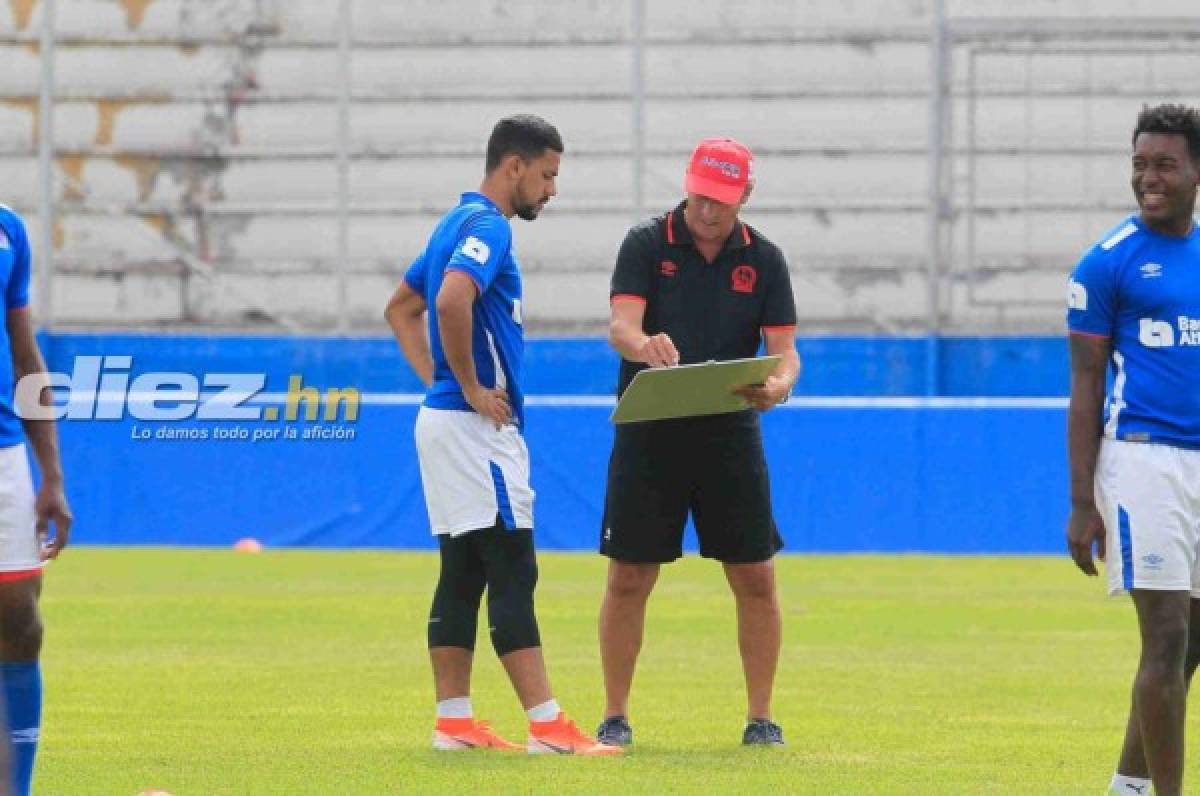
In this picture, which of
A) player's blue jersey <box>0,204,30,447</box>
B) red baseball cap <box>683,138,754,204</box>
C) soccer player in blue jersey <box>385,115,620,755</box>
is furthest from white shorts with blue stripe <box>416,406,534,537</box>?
player's blue jersey <box>0,204,30,447</box>

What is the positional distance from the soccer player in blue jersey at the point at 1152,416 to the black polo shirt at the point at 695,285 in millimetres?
2081

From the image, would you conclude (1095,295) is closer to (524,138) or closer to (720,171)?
(720,171)

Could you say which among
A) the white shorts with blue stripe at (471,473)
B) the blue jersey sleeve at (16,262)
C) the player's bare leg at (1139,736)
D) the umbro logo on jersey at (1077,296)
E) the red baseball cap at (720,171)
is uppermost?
the red baseball cap at (720,171)

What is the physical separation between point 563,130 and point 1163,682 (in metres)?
19.5

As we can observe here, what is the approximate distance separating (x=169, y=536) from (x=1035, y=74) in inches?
464

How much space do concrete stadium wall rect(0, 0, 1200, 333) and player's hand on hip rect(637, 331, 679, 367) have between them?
650 inches

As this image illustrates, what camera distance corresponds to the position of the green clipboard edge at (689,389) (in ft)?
25.7

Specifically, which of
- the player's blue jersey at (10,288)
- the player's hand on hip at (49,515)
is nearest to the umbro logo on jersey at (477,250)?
the player's blue jersey at (10,288)

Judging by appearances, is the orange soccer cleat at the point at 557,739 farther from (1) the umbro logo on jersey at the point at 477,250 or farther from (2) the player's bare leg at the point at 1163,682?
(2) the player's bare leg at the point at 1163,682

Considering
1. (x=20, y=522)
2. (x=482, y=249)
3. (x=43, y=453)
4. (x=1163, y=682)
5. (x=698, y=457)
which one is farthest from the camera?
(x=698, y=457)

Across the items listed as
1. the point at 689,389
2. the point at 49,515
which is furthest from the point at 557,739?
the point at 49,515

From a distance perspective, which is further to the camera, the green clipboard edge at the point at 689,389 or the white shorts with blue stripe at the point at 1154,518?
the green clipboard edge at the point at 689,389

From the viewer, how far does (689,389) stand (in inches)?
316

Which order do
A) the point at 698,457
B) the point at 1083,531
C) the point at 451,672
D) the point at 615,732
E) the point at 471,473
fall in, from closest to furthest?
the point at 1083,531 < the point at 471,473 < the point at 451,672 < the point at 615,732 < the point at 698,457
